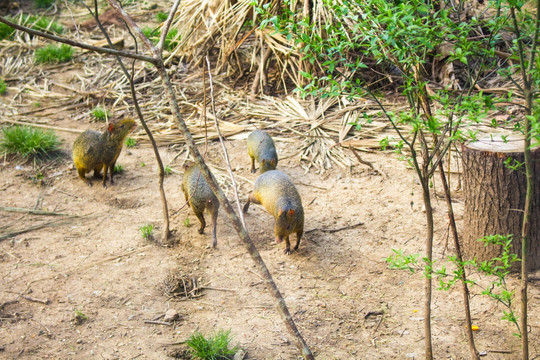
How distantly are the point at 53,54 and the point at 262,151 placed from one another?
211 inches

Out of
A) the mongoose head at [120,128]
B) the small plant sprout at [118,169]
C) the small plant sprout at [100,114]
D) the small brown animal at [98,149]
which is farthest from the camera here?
the small plant sprout at [100,114]

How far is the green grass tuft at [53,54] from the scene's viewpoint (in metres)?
9.34

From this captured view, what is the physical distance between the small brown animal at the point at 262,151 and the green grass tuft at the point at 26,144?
8.72 ft

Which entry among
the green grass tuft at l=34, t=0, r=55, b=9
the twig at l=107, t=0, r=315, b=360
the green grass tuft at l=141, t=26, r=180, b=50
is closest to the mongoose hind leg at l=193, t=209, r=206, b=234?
the twig at l=107, t=0, r=315, b=360

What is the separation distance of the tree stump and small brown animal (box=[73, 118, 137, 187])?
155 inches

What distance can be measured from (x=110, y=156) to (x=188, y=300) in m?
2.59

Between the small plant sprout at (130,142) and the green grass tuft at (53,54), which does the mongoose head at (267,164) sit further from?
the green grass tuft at (53,54)

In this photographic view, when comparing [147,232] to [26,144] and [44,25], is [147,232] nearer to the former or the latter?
[26,144]

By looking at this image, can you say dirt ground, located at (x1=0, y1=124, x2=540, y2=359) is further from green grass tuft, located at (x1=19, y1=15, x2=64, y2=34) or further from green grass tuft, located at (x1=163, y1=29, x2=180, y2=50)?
green grass tuft, located at (x1=19, y1=15, x2=64, y2=34)

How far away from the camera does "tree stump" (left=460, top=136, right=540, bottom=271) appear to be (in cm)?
401

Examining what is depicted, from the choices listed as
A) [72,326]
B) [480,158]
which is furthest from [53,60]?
[480,158]

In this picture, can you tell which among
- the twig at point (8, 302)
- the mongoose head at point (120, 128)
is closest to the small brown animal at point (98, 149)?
the mongoose head at point (120, 128)

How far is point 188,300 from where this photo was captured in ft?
13.9

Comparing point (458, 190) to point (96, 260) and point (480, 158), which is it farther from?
point (96, 260)
